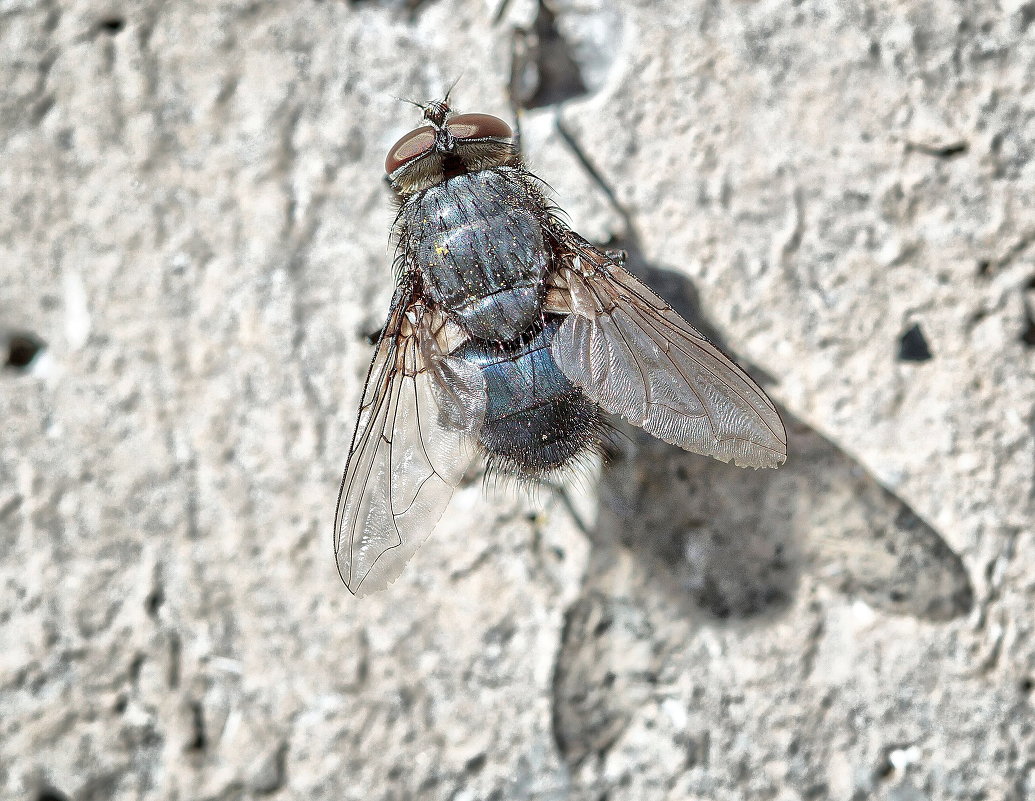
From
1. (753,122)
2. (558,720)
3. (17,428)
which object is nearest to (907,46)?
(753,122)

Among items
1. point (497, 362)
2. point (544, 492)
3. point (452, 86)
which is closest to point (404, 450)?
point (497, 362)

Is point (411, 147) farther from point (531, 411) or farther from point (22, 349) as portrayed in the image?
point (22, 349)

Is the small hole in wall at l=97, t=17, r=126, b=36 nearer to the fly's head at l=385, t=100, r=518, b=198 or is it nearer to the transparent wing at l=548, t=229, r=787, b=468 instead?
the fly's head at l=385, t=100, r=518, b=198

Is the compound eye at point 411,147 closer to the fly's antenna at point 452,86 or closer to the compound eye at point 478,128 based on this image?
the compound eye at point 478,128

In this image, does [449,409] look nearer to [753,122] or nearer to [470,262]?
[470,262]

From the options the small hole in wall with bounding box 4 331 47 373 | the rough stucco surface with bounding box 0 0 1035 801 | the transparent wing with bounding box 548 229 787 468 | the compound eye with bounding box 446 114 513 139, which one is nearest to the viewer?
the transparent wing with bounding box 548 229 787 468

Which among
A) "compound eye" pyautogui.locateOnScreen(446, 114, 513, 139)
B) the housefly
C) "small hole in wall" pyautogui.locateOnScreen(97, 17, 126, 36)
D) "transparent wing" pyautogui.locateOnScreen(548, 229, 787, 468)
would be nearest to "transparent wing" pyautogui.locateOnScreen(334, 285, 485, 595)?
the housefly
